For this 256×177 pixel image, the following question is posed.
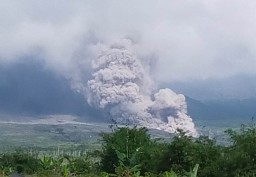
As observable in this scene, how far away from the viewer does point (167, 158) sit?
3844cm

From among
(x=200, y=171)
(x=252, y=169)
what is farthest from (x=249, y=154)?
(x=200, y=171)

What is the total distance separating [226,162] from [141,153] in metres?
15.6

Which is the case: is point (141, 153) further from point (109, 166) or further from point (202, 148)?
point (202, 148)

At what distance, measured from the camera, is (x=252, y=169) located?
29.6 meters

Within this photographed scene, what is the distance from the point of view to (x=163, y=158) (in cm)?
3828

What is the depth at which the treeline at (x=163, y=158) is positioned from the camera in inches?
1193

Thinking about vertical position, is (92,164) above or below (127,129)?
below

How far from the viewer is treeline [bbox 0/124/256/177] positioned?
1193 inches

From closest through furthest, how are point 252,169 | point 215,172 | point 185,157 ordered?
point 252,169 → point 215,172 → point 185,157

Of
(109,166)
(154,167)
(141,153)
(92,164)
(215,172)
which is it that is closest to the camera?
(215,172)

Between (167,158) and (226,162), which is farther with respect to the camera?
(167,158)

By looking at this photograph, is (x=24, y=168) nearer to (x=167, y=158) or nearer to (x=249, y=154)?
(x=167, y=158)

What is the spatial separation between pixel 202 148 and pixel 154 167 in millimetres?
3996

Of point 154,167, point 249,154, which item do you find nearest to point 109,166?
point 154,167
